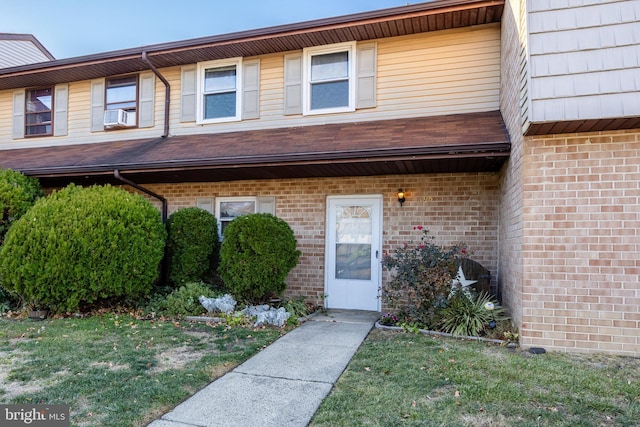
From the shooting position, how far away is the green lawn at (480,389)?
10.0ft

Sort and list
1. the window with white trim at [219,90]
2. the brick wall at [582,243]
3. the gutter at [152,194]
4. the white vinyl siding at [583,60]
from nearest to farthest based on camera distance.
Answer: the white vinyl siding at [583,60] < the brick wall at [582,243] < the gutter at [152,194] < the window with white trim at [219,90]

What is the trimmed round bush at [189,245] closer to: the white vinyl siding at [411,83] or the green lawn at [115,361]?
the green lawn at [115,361]

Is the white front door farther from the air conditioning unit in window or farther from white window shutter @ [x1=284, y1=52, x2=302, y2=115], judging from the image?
the air conditioning unit in window

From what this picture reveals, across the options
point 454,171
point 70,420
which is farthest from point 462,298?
point 70,420

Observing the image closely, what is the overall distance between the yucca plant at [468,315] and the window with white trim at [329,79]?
3838 mm

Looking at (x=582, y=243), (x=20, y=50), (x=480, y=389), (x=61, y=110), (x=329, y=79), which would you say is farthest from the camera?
(x=20, y=50)

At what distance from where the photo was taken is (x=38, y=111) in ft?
32.2

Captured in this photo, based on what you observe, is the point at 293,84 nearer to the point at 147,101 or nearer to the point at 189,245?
the point at 147,101

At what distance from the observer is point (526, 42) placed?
4.61 metres

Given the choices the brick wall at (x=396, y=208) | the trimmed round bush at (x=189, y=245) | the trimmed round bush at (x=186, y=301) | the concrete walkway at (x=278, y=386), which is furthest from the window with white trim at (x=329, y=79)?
the concrete walkway at (x=278, y=386)

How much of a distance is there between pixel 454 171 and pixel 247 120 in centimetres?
401

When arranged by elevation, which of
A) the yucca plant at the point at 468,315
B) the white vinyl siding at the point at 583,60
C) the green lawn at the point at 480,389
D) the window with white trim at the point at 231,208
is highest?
the white vinyl siding at the point at 583,60

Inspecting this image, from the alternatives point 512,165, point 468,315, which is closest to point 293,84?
point 512,165

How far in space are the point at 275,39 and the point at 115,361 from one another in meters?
5.83
